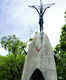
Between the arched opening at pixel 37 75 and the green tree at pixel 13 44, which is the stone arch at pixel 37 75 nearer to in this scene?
the arched opening at pixel 37 75

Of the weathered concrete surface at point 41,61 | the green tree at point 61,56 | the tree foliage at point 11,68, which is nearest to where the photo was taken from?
the weathered concrete surface at point 41,61

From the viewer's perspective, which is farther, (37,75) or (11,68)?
(11,68)

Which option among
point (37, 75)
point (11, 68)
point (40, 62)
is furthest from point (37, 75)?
point (11, 68)

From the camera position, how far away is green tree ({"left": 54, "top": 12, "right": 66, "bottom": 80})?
29.8 m

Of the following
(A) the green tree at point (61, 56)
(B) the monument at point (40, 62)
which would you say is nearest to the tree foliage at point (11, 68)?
(A) the green tree at point (61, 56)

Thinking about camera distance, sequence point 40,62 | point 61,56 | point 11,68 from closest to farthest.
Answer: point 40,62
point 11,68
point 61,56

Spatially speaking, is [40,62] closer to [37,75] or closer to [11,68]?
[37,75]

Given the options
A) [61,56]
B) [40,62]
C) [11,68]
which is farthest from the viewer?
[61,56]

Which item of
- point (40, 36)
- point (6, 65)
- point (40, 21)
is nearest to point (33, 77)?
point (40, 36)

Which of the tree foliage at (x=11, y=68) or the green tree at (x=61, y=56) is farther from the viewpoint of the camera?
the green tree at (x=61, y=56)

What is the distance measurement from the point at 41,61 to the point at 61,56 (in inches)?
695

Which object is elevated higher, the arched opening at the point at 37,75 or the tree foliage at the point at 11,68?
the arched opening at the point at 37,75

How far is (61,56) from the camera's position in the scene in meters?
33.8

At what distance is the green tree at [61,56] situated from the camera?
29781 millimetres
